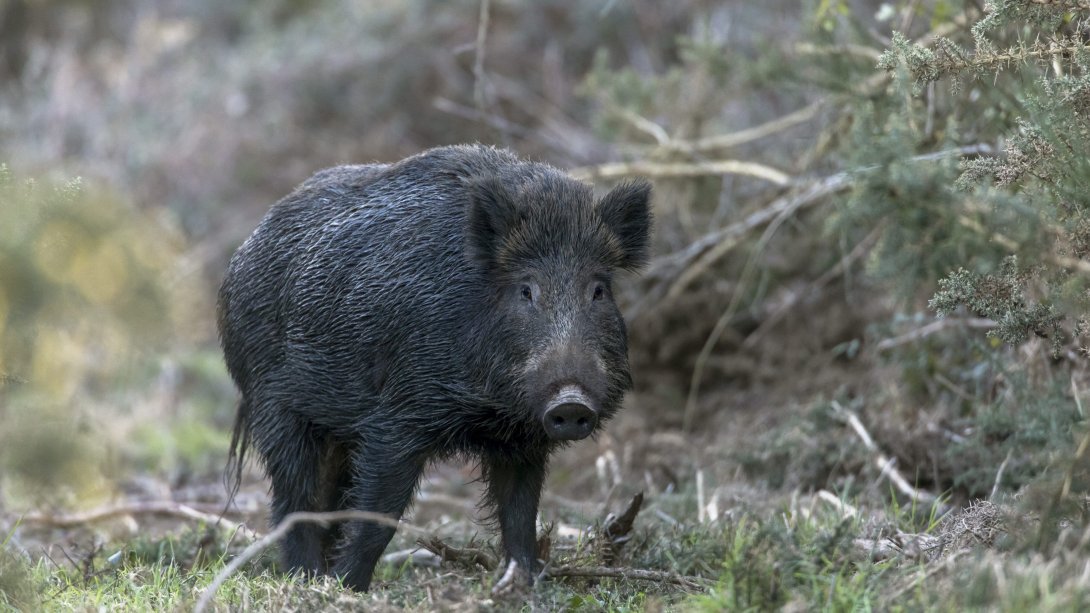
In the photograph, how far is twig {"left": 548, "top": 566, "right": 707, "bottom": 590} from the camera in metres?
4.53

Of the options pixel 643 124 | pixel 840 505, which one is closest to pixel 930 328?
pixel 840 505

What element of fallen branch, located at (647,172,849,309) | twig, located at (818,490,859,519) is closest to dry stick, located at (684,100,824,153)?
fallen branch, located at (647,172,849,309)

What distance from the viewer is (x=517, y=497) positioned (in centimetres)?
516

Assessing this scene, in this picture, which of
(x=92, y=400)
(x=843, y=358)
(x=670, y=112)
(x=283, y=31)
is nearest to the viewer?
(x=843, y=358)

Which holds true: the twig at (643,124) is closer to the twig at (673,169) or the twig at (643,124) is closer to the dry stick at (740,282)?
the twig at (673,169)

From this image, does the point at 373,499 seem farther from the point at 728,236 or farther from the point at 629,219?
the point at 728,236

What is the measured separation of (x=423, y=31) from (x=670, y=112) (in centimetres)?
545

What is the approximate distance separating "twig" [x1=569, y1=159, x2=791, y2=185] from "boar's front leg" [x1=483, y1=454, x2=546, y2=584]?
314cm

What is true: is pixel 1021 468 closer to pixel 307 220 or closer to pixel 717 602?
pixel 717 602

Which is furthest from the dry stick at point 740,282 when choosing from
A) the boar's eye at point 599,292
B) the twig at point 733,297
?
the boar's eye at point 599,292

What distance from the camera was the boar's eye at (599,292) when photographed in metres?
5.09

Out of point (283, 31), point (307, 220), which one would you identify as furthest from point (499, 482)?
point (283, 31)

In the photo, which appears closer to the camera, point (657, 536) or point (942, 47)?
point (942, 47)

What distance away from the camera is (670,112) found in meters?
9.16
